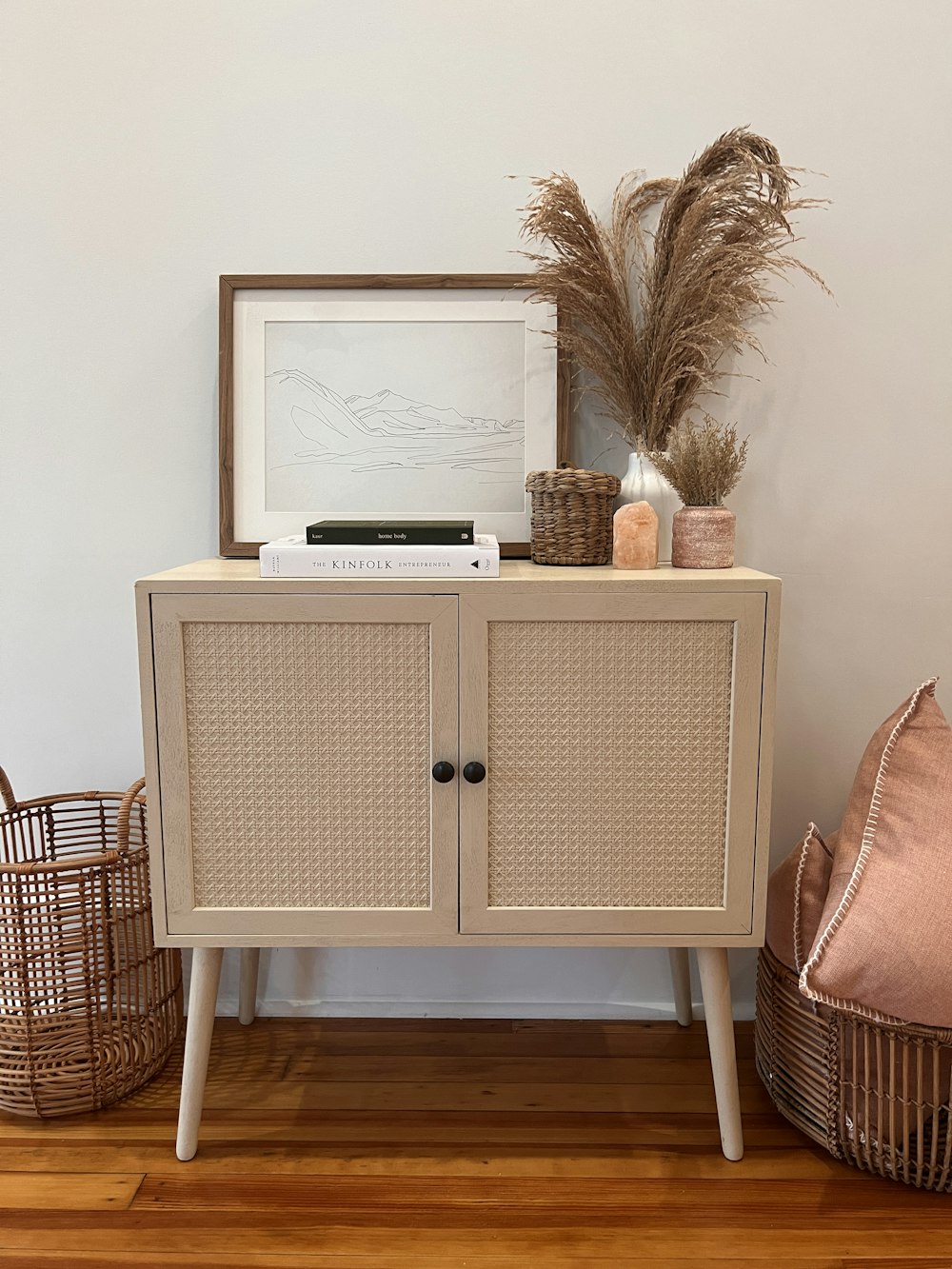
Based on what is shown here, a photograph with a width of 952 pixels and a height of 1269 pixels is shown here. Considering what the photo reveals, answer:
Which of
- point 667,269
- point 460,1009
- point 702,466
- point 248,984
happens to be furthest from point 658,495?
point 248,984

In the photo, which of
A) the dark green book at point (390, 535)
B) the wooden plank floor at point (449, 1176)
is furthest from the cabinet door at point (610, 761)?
the wooden plank floor at point (449, 1176)

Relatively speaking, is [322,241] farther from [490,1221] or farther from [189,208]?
[490,1221]

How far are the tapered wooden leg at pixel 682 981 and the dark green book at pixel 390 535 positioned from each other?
0.94m

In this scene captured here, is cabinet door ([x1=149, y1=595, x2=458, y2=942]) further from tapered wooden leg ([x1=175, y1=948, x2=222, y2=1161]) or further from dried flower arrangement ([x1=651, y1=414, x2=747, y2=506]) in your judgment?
dried flower arrangement ([x1=651, y1=414, x2=747, y2=506])

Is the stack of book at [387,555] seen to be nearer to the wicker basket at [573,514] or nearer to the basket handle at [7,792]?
the wicker basket at [573,514]

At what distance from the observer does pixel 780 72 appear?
1598 millimetres

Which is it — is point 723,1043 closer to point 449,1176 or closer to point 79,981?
point 449,1176

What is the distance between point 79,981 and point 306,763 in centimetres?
59

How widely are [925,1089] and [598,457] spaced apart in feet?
3.69

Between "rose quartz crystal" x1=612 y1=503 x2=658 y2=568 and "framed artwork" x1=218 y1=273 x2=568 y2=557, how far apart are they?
0.27 meters

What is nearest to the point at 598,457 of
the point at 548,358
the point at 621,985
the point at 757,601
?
the point at 548,358

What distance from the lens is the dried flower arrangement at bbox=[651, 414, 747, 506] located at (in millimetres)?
1441

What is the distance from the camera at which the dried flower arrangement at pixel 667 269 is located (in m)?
1.45

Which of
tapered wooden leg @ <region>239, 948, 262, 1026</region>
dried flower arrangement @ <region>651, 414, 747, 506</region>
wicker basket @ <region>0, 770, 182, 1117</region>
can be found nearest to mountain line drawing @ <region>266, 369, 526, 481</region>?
dried flower arrangement @ <region>651, 414, 747, 506</region>
